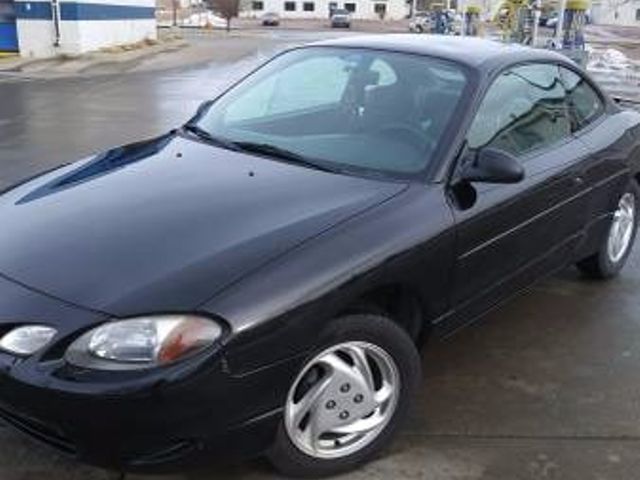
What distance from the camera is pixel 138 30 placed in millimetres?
31016

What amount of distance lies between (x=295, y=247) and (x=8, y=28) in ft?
76.2

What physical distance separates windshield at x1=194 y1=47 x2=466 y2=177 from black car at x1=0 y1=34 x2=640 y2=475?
0.04 feet

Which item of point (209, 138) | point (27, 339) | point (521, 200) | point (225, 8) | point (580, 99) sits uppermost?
point (580, 99)

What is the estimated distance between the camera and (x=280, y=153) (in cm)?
403

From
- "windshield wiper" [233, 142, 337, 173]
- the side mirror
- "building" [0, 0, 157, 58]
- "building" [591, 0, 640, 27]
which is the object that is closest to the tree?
"building" [591, 0, 640, 27]

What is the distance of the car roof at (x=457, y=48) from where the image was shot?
14.2ft

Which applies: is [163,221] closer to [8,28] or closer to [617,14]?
[8,28]

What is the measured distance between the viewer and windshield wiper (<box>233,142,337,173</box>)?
389 centimetres

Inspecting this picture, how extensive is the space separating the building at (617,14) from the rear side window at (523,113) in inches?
3695

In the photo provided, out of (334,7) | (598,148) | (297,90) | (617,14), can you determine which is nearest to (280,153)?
(297,90)

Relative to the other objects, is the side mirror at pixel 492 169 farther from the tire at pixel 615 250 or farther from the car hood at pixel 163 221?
the tire at pixel 615 250

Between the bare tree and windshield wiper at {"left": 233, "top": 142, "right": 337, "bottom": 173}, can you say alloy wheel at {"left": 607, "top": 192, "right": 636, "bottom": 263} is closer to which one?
windshield wiper at {"left": 233, "top": 142, "right": 337, "bottom": 173}

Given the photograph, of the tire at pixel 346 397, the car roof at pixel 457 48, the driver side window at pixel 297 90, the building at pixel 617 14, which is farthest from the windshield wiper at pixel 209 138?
the building at pixel 617 14

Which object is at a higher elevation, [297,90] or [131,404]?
[297,90]
